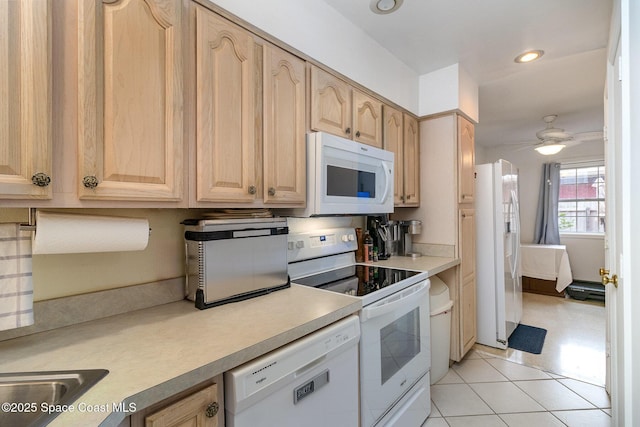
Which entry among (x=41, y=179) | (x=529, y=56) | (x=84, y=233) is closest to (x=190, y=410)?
(x=84, y=233)

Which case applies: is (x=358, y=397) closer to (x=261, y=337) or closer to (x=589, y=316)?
(x=261, y=337)

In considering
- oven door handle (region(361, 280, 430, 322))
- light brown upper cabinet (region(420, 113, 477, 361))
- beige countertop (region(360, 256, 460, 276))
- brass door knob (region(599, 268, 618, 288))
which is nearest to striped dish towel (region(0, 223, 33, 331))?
oven door handle (region(361, 280, 430, 322))

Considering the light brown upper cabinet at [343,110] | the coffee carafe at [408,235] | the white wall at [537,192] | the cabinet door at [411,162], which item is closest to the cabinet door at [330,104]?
the light brown upper cabinet at [343,110]

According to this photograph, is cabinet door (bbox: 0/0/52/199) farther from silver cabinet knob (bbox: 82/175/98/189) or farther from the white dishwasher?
the white dishwasher

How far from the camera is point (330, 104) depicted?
67.9 inches

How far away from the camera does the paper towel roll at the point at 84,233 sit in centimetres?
88

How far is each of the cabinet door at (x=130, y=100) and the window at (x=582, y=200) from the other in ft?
20.0

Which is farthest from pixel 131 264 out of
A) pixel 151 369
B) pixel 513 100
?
pixel 513 100

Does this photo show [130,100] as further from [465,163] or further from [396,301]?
[465,163]

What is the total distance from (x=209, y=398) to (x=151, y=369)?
6.9 inches

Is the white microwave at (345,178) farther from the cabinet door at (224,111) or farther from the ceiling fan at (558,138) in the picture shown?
the ceiling fan at (558,138)

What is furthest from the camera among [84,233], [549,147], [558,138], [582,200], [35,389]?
[582,200]

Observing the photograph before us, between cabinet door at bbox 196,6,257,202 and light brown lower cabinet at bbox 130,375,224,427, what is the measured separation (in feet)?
2.09

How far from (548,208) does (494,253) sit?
121 inches
